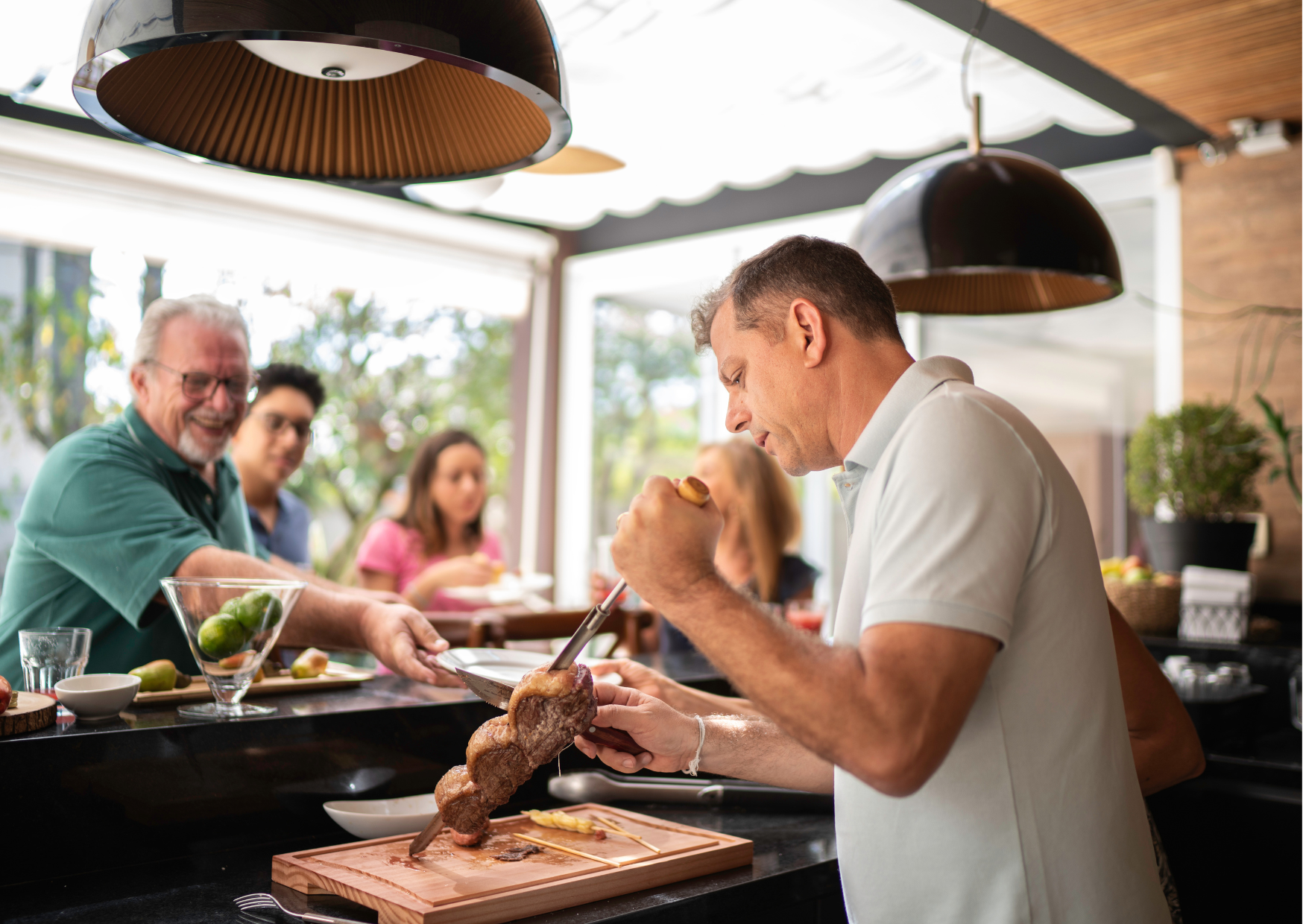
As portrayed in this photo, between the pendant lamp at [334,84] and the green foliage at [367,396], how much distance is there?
3.78 m

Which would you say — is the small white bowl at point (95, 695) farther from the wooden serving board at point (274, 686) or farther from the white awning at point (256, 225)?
the white awning at point (256, 225)

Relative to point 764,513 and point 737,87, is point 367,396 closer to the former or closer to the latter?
point 764,513

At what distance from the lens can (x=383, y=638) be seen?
1.80 metres

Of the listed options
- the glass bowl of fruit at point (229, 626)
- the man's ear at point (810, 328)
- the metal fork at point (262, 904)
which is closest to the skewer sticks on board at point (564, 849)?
the metal fork at point (262, 904)

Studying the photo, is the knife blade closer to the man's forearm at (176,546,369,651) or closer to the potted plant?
the man's forearm at (176,546,369,651)

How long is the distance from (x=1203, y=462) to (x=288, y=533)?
115 inches

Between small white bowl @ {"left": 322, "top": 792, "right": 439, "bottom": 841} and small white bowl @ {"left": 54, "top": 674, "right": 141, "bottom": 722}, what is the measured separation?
0.31m

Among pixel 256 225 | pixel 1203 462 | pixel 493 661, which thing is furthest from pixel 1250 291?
pixel 256 225

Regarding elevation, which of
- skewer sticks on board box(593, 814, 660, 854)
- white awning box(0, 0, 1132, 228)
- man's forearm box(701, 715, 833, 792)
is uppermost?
white awning box(0, 0, 1132, 228)

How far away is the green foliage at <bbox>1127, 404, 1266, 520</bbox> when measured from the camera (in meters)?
3.16

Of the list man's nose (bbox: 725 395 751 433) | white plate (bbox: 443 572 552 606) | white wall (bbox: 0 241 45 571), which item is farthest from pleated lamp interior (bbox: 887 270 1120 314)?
white wall (bbox: 0 241 45 571)

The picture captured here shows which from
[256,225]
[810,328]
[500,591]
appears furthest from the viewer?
[256,225]

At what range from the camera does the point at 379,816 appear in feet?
4.89

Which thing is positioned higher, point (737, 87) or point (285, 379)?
point (737, 87)
